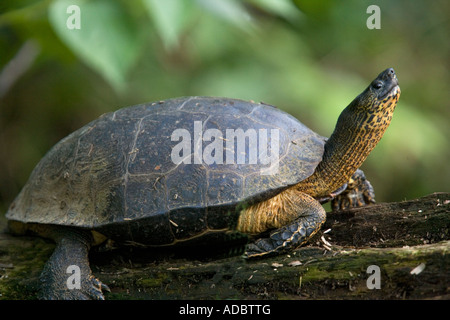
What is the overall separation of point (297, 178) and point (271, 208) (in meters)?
0.30

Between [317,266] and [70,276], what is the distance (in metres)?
1.77

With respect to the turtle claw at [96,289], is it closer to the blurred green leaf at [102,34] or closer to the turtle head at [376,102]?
the blurred green leaf at [102,34]

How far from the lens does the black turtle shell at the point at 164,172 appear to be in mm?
3412

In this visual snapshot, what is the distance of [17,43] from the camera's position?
19.9 ft

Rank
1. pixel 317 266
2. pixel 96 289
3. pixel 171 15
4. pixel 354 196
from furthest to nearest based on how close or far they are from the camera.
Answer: pixel 354 196, pixel 96 289, pixel 317 266, pixel 171 15

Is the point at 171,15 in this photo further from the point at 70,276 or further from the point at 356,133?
the point at 70,276

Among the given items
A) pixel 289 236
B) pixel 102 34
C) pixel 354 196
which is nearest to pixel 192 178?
pixel 289 236

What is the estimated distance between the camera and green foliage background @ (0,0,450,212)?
633 cm

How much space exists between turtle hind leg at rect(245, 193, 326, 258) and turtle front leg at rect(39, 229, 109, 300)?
3.69 ft

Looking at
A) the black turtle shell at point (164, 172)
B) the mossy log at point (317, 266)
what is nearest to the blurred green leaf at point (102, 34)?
the black turtle shell at point (164, 172)

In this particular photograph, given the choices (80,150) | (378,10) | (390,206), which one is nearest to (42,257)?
→ (80,150)

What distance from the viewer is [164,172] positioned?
11.4 feet

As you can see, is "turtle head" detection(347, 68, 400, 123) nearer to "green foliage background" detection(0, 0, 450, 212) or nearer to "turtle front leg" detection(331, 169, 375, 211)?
"turtle front leg" detection(331, 169, 375, 211)

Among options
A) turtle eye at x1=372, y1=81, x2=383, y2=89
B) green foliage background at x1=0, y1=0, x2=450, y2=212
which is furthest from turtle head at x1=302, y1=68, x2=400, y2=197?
green foliage background at x1=0, y1=0, x2=450, y2=212
